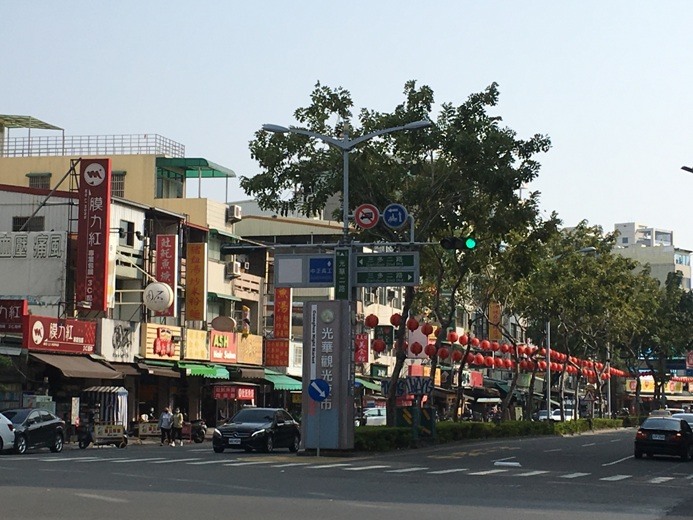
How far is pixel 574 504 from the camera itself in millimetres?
20578

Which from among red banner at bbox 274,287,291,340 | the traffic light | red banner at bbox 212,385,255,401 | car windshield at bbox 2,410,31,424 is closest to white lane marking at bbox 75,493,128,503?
the traffic light

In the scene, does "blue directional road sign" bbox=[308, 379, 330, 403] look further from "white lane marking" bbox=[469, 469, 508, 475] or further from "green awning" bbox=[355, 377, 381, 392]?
"green awning" bbox=[355, 377, 381, 392]

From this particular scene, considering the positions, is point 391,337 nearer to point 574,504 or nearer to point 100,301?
point 100,301

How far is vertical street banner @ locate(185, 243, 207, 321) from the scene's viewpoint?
56.4 metres

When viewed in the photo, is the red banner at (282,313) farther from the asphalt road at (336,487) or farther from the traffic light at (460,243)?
the traffic light at (460,243)

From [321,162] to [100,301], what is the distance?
1128cm

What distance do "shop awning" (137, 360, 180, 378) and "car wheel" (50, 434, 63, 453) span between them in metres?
13.9

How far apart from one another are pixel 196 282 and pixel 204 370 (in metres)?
3.93

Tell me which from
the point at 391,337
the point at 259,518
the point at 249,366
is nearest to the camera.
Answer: the point at 259,518

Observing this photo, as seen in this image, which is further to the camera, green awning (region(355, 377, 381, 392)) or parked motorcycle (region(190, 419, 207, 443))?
green awning (region(355, 377, 381, 392))

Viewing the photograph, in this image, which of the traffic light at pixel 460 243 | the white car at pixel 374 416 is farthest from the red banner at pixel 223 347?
the traffic light at pixel 460 243

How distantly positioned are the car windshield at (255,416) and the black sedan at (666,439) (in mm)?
11651

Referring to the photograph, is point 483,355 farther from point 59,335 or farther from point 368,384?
point 59,335

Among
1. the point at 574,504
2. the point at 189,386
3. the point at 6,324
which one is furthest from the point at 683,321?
the point at 574,504
